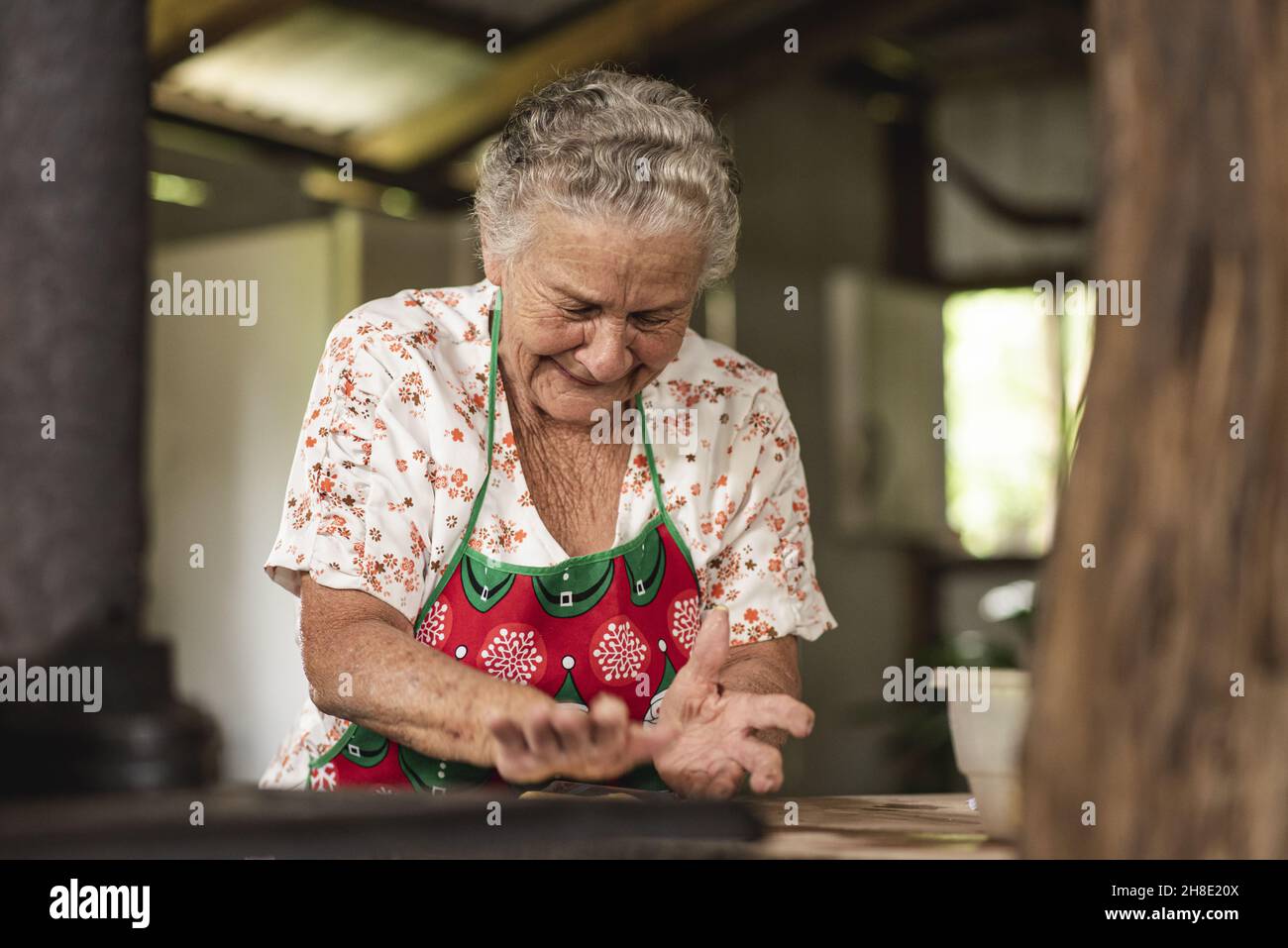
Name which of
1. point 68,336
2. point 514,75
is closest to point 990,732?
point 68,336

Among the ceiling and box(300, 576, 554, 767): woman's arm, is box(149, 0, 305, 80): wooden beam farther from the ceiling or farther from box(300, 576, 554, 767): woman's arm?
box(300, 576, 554, 767): woman's arm

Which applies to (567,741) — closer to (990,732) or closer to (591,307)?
(990,732)

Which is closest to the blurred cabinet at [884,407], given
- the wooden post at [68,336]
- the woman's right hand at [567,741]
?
the wooden post at [68,336]

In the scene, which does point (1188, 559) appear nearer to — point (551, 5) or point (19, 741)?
point (19, 741)

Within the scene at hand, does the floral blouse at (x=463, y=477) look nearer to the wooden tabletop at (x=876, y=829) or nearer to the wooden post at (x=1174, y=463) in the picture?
the wooden tabletop at (x=876, y=829)

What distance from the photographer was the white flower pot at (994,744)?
1.26m

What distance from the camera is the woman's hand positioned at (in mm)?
1493

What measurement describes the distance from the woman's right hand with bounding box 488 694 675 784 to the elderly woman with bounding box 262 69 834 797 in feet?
1.00

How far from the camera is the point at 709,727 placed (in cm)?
154

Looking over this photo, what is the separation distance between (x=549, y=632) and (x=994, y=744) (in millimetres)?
643

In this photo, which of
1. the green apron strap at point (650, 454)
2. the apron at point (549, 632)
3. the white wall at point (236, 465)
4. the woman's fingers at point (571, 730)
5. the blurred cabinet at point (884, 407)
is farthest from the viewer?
the blurred cabinet at point (884, 407)

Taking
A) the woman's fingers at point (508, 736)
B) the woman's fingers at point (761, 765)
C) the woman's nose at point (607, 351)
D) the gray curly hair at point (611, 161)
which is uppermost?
the gray curly hair at point (611, 161)

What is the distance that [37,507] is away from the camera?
7.88 ft
